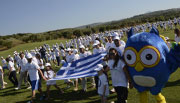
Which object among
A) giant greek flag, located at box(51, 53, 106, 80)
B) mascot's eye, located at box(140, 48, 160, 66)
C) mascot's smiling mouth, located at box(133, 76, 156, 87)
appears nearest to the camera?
mascot's eye, located at box(140, 48, 160, 66)

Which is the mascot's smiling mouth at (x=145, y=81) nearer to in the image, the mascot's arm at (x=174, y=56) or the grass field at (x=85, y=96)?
the mascot's arm at (x=174, y=56)

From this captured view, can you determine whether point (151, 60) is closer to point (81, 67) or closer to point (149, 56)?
point (149, 56)

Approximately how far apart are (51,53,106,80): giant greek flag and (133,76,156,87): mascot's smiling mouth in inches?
110

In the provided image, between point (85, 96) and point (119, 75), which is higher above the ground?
point (119, 75)

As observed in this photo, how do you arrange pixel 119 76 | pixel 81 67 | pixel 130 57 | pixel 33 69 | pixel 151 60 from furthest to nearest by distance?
1. pixel 33 69
2. pixel 81 67
3. pixel 119 76
4. pixel 130 57
5. pixel 151 60

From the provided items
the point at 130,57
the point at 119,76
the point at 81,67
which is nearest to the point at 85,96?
the point at 81,67

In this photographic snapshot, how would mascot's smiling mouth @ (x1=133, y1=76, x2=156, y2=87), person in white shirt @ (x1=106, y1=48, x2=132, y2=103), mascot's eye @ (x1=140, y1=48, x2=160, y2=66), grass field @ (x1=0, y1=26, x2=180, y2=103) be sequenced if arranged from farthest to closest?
grass field @ (x1=0, y1=26, x2=180, y2=103), person in white shirt @ (x1=106, y1=48, x2=132, y2=103), mascot's smiling mouth @ (x1=133, y1=76, x2=156, y2=87), mascot's eye @ (x1=140, y1=48, x2=160, y2=66)

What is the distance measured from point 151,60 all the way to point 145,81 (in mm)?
548

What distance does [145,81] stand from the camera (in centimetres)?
448

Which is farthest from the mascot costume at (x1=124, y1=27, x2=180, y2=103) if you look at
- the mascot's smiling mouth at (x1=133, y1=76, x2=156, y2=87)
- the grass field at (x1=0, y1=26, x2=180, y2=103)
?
the grass field at (x1=0, y1=26, x2=180, y2=103)

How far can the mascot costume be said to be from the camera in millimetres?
4281

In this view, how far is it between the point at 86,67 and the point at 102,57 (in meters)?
0.77

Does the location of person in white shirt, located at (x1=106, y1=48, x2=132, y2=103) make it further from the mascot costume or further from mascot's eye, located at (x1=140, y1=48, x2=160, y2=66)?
mascot's eye, located at (x1=140, y1=48, x2=160, y2=66)

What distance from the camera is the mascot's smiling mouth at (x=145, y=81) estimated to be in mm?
4395
